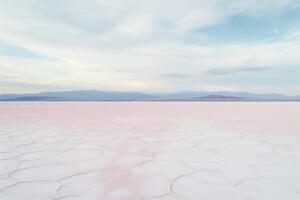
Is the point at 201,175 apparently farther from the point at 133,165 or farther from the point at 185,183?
the point at 133,165

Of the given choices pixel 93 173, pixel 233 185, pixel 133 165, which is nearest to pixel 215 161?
pixel 233 185

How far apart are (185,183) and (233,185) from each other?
27 centimetres

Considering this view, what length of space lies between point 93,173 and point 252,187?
3.22 ft

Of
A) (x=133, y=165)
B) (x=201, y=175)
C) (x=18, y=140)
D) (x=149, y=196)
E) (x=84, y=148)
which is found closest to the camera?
(x=149, y=196)

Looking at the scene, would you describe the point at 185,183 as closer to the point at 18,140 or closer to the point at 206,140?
the point at 206,140

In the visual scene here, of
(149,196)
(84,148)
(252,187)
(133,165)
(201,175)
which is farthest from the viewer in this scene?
(84,148)

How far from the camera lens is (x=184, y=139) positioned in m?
2.76

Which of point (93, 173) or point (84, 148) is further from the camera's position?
point (84, 148)

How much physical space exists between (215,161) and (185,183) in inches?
21.2

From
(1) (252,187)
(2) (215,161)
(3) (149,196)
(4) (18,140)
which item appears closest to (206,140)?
(2) (215,161)

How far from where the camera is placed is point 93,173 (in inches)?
61.2

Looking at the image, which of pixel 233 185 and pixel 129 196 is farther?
pixel 233 185

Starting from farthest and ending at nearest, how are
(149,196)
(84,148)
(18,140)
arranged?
1. (18,140)
2. (84,148)
3. (149,196)

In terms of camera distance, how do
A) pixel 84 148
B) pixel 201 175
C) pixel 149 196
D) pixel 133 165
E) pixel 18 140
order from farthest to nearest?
pixel 18 140
pixel 84 148
pixel 133 165
pixel 201 175
pixel 149 196
